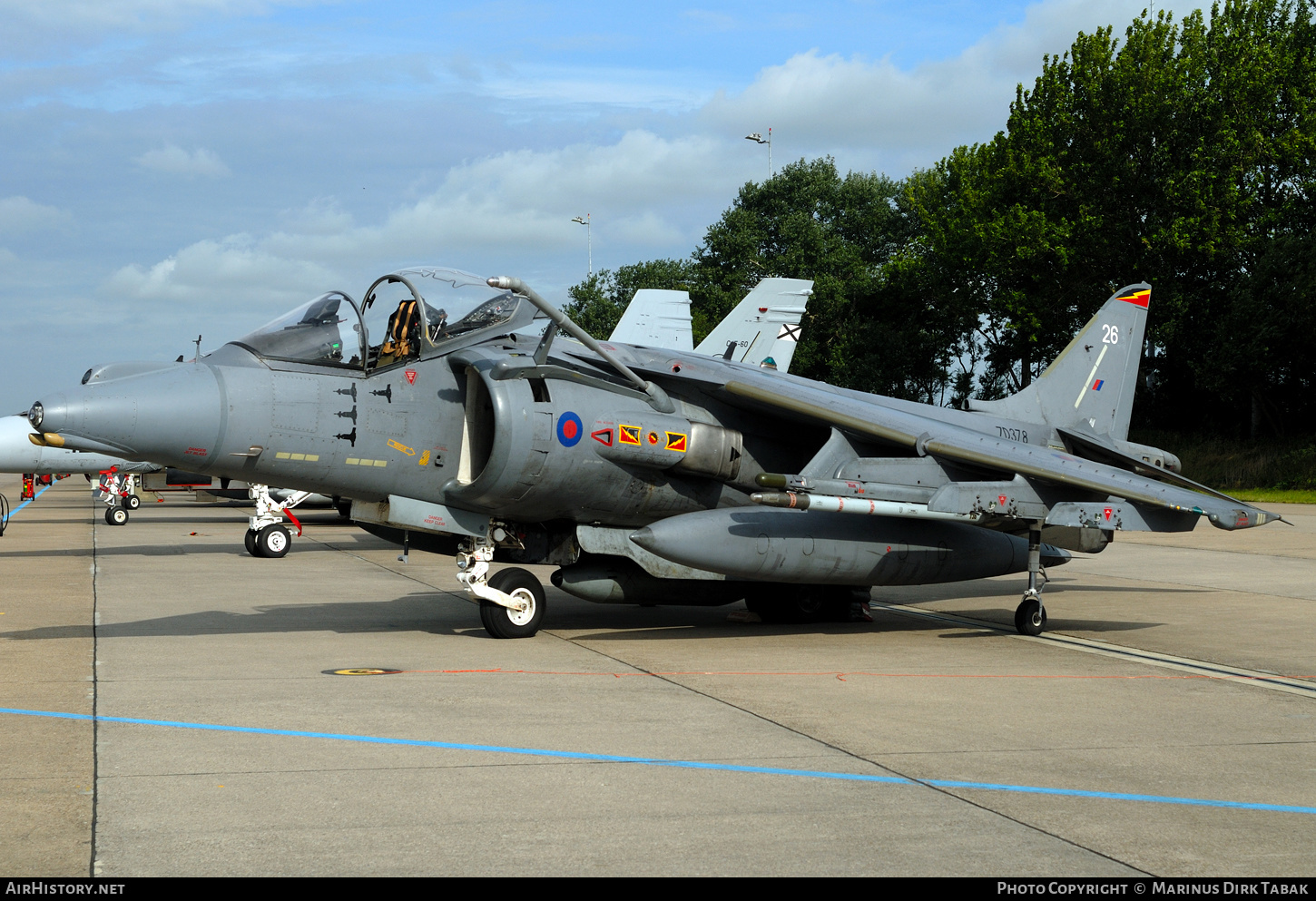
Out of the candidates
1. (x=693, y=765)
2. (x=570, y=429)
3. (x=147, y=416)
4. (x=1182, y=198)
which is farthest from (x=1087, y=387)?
(x=1182, y=198)

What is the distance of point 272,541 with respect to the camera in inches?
777

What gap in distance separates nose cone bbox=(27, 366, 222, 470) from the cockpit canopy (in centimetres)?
74

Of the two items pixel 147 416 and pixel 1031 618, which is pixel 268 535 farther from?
pixel 1031 618

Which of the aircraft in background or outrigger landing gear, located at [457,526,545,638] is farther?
the aircraft in background

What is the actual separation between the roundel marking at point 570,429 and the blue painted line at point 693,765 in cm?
373

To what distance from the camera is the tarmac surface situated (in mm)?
4559

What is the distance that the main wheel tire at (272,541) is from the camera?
19.7 metres

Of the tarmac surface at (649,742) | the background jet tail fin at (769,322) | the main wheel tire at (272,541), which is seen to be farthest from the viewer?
the background jet tail fin at (769,322)

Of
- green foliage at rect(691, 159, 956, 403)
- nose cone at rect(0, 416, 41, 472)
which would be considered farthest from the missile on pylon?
green foliage at rect(691, 159, 956, 403)

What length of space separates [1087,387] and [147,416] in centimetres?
1098

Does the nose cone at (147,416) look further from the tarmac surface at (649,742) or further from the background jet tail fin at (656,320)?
the background jet tail fin at (656,320)

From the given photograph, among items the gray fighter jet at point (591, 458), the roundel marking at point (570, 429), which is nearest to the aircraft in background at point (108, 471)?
the gray fighter jet at point (591, 458)

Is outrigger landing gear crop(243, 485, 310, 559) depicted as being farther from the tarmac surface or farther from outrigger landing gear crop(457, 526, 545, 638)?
outrigger landing gear crop(457, 526, 545, 638)
